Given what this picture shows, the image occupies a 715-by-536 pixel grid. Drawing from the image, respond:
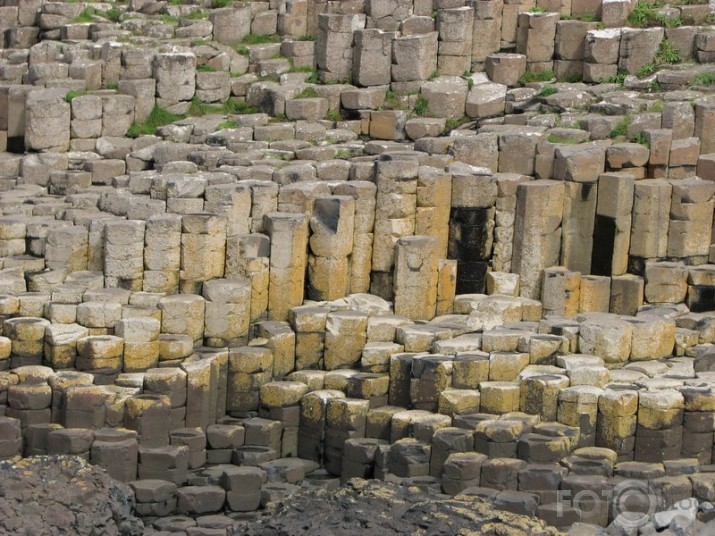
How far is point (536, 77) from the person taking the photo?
40.0 m

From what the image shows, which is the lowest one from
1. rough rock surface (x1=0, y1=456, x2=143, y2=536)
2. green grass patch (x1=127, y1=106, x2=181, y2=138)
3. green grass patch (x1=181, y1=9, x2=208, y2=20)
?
rough rock surface (x1=0, y1=456, x2=143, y2=536)

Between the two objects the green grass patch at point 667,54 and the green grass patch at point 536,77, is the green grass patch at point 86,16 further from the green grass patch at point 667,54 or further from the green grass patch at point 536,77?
the green grass patch at point 667,54

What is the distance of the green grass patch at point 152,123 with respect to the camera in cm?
3859

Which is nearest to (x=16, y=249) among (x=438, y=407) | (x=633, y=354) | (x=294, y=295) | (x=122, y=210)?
(x=122, y=210)

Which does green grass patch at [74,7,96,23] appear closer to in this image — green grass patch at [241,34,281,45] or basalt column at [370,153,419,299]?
green grass patch at [241,34,281,45]

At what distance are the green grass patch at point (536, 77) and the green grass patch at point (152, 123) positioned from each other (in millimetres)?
6707

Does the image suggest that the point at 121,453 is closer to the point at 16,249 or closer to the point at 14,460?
the point at 14,460

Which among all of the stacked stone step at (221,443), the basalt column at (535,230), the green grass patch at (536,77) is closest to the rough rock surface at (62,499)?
the stacked stone step at (221,443)

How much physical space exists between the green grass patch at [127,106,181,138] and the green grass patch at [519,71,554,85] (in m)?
6.71

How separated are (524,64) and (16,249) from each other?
37.8 ft

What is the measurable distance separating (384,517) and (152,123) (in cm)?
1274

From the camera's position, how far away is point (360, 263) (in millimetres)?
34781

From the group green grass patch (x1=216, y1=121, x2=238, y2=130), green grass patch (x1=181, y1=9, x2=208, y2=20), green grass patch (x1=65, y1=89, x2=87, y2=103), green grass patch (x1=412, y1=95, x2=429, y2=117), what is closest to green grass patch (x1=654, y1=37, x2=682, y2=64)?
green grass patch (x1=412, y1=95, x2=429, y2=117)

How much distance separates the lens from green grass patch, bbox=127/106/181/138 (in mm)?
38594
